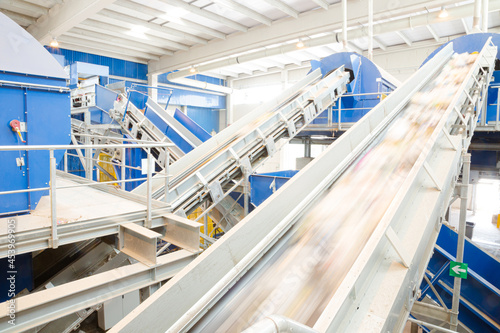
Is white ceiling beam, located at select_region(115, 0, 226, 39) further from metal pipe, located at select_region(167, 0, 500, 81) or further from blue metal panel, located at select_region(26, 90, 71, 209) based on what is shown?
blue metal panel, located at select_region(26, 90, 71, 209)

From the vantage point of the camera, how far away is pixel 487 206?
1741 centimetres

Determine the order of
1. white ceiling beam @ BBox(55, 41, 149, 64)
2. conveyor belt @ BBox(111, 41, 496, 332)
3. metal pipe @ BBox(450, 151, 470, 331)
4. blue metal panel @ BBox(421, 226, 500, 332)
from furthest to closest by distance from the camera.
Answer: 1. white ceiling beam @ BBox(55, 41, 149, 64)
2. blue metal panel @ BBox(421, 226, 500, 332)
3. metal pipe @ BBox(450, 151, 470, 331)
4. conveyor belt @ BBox(111, 41, 496, 332)

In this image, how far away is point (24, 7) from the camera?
9297 mm

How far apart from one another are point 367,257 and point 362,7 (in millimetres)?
9168

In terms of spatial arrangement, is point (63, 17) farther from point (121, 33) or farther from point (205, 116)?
point (205, 116)

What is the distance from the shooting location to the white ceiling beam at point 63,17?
7.81 metres

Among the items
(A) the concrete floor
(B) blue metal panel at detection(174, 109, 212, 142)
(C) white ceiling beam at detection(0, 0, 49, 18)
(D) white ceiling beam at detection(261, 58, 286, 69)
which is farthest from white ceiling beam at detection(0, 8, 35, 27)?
(A) the concrete floor

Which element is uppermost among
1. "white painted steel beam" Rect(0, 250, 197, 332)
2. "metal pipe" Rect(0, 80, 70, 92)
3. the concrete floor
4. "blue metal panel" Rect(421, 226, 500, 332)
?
"metal pipe" Rect(0, 80, 70, 92)

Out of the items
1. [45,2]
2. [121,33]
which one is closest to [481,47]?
[45,2]

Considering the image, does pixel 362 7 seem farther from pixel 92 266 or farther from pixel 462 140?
pixel 92 266

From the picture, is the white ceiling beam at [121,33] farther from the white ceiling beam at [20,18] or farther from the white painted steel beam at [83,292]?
the white painted steel beam at [83,292]

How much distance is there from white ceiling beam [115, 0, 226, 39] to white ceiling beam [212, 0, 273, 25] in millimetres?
1963

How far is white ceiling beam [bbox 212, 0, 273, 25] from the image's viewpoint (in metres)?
9.51

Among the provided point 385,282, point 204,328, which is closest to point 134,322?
point 204,328
